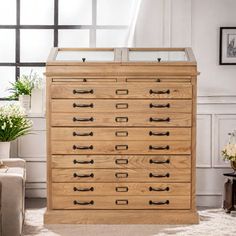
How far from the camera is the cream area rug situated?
586 centimetres

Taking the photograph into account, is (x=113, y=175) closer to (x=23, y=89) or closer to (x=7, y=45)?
(x=23, y=89)

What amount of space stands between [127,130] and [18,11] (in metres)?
2.69

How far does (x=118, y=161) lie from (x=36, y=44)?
250cm

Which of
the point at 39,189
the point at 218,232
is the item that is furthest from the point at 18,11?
the point at 218,232

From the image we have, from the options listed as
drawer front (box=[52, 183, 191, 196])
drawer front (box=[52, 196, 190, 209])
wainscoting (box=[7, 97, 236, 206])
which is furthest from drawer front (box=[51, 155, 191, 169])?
wainscoting (box=[7, 97, 236, 206])

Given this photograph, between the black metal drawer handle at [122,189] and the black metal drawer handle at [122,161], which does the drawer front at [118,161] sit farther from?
the black metal drawer handle at [122,189]

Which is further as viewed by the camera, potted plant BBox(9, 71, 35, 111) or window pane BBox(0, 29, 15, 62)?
window pane BBox(0, 29, 15, 62)

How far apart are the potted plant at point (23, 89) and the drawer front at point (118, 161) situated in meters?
1.53

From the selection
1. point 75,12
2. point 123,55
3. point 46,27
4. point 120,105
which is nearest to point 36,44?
point 46,27

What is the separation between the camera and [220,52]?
24.0 feet

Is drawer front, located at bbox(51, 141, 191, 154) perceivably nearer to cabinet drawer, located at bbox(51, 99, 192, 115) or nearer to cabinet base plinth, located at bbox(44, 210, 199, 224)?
cabinet drawer, located at bbox(51, 99, 192, 115)

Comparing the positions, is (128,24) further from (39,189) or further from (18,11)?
(39,189)

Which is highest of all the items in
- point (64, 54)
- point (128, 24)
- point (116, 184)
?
point (128, 24)

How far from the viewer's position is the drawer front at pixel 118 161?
6258 millimetres
